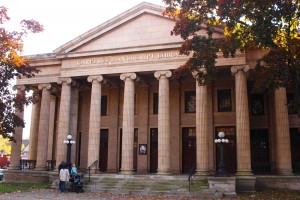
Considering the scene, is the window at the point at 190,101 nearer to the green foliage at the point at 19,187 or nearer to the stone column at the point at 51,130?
the stone column at the point at 51,130

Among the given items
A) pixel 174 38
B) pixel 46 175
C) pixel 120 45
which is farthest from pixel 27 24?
pixel 46 175

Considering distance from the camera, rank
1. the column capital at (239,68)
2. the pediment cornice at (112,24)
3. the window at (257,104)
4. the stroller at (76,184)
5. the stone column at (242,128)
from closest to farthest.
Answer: the stroller at (76,184) < the stone column at (242,128) < the column capital at (239,68) < the pediment cornice at (112,24) < the window at (257,104)

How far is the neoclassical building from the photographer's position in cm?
2295

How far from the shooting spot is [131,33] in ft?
85.3

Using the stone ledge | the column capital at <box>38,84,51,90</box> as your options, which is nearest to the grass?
the column capital at <box>38,84,51,90</box>

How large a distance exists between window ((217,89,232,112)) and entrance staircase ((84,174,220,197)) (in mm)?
7373

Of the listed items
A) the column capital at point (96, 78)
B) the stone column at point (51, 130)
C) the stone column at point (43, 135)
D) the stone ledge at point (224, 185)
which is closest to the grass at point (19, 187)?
the stone column at point (43, 135)

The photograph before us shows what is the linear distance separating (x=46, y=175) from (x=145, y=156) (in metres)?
7.69

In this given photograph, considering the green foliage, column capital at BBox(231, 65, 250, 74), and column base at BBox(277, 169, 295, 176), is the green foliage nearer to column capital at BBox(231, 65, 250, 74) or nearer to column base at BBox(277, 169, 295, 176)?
column capital at BBox(231, 65, 250, 74)

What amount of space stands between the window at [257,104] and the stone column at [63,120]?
13.9 meters

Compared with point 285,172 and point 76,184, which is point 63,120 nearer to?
point 76,184

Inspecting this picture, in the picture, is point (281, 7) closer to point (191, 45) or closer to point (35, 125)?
point (191, 45)

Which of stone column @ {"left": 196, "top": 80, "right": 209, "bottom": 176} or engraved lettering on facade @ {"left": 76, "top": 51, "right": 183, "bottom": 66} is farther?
engraved lettering on facade @ {"left": 76, "top": 51, "right": 183, "bottom": 66}

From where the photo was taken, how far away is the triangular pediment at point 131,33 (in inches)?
991
